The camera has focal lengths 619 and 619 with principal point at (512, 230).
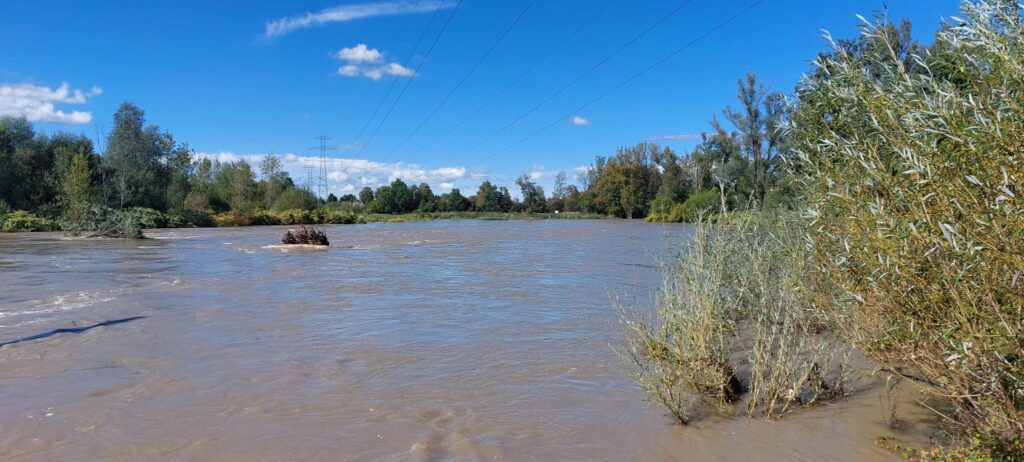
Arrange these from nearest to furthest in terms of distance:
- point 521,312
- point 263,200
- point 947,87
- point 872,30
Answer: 1. point 947,87
2. point 872,30
3. point 521,312
4. point 263,200

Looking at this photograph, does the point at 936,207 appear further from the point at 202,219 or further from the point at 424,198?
the point at 424,198

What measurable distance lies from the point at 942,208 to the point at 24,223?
5189 cm

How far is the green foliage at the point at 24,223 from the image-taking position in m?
40.6

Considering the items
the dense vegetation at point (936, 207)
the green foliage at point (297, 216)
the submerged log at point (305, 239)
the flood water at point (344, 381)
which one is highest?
the dense vegetation at point (936, 207)

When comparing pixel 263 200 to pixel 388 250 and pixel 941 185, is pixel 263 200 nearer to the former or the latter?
pixel 388 250

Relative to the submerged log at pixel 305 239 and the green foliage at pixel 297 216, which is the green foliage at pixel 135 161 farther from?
the submerged log at pixel 305 239

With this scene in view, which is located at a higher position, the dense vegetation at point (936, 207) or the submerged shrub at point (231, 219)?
the dense vegetation at point (936, 207)

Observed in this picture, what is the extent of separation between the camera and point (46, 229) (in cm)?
4231

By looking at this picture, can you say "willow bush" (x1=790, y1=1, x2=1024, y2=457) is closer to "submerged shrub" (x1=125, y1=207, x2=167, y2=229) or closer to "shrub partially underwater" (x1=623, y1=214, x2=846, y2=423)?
"shrub partially underwater" (x1=623, y1=214, x2=846, y2=423)

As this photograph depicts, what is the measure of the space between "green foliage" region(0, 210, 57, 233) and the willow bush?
50218 millimetres

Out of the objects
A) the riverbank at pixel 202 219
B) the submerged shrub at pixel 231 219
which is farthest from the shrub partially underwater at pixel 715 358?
the submerged shrub at pixel 231 219

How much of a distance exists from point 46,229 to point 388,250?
2931 centimetres

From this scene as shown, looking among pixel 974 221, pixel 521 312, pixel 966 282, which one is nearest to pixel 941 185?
pixel 974 221

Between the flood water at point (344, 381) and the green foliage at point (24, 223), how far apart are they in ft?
103
